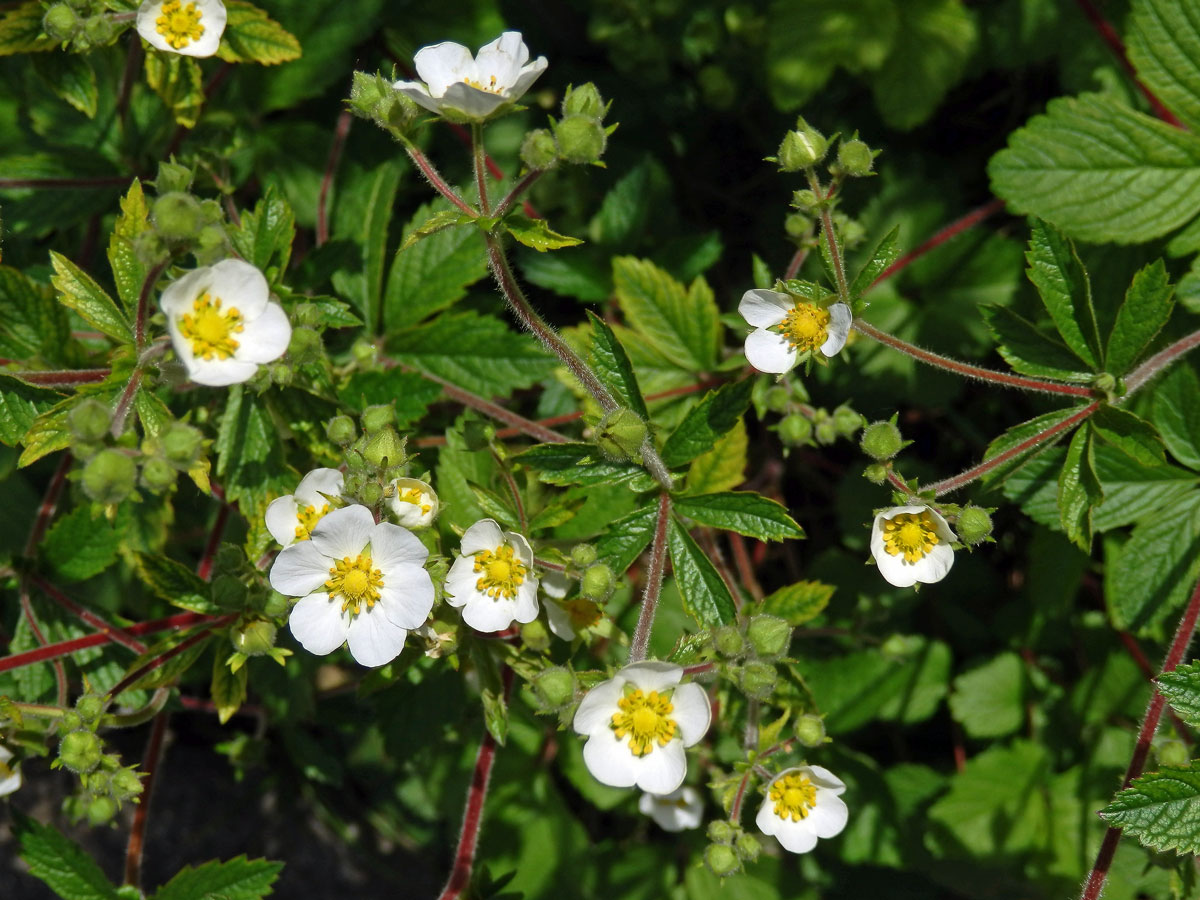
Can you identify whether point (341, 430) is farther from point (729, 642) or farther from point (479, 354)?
point (729, 642)

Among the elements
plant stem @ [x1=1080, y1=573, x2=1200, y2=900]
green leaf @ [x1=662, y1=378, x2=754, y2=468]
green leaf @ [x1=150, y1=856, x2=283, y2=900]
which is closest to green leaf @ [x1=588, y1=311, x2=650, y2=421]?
green leaf @ [x1=662, y1=378, x2=754, y2=468]

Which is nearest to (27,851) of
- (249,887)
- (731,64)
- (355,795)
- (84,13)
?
(249,887)

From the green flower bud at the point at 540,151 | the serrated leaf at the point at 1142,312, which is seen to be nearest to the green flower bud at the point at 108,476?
the green flower bud at the point at 540,151

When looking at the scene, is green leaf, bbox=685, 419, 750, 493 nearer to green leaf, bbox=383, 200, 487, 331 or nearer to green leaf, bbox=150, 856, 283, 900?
green leaf, bbox=383, 200, 487, 331

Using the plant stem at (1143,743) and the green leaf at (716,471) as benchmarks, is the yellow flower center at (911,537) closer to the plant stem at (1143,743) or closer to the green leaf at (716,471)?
the green leaf at (716,471)

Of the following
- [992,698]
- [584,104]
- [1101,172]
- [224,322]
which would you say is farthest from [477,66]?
[992,698]

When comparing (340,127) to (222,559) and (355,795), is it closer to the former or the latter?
(222,559)
